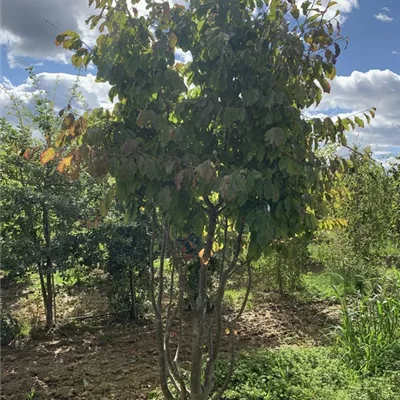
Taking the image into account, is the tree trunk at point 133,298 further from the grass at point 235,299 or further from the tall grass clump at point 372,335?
the tall grass clump at point 372,335

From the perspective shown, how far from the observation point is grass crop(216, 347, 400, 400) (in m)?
3.18

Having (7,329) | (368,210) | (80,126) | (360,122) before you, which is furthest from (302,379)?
(368,210)

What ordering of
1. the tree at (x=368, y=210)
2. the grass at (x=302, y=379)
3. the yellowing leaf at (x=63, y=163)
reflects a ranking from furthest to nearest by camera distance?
the tree at (x=368, y=210) → the grass at (x=302, y=379) → the yellowing leaf at (x=63, y=163)

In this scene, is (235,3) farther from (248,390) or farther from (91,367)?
(91,367)

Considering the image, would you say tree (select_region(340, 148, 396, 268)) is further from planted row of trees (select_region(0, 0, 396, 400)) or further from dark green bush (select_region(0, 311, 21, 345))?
dark green bush (select_region(0, 311, 21, 345))

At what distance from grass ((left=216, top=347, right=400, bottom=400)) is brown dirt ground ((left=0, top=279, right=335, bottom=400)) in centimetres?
75

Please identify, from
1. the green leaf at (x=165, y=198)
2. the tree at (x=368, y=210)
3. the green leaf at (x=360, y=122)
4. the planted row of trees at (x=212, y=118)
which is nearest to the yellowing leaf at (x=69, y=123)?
the planted row of trees at (x=212, y=118)

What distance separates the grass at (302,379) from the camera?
3.18 meters

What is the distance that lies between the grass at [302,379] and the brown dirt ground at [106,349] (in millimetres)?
748

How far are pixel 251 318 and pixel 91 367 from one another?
8.26 feet

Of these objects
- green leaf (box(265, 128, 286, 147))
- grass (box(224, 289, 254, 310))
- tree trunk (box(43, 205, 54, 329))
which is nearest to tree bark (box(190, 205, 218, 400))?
green leaf (box(265, 128, 286, 147))

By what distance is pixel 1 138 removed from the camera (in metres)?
5.21

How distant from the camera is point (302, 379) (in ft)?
11.4

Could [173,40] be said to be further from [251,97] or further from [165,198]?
[165,198]
